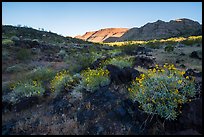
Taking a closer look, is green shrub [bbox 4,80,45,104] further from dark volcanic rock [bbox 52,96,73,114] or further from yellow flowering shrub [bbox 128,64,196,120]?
yellow flowering shrub [bbox 128,64,196,120]

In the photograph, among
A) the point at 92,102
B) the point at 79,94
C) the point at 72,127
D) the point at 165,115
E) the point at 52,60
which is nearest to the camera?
the point at 165,115

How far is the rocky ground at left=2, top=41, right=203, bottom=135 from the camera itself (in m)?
6.21

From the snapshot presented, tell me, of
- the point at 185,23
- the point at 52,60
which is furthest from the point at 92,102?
the point at 185,23

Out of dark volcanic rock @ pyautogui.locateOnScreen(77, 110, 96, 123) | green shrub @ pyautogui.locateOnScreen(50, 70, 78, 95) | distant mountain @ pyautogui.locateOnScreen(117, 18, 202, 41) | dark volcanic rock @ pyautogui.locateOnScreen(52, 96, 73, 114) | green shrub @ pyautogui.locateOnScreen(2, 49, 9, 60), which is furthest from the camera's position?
distant mountain @ pyautogui.locateOnScreen(117, 18, 202, 41)

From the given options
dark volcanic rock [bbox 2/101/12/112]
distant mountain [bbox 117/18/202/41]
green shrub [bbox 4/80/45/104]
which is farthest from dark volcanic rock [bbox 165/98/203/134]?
distant mountain [bbox 117/18/202/41]

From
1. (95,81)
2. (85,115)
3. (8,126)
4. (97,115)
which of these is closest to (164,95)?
(97,115)

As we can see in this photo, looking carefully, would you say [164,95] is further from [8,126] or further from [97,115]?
[8,126]

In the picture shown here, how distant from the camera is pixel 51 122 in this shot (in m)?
7.35

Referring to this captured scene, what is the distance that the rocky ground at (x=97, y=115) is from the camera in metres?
6.21

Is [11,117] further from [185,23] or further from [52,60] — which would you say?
[185,23]

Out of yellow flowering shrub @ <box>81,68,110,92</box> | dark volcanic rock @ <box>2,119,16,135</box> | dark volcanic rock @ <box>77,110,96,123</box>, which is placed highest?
yellow flowering shrub @ <box>81,68,110,92</box>

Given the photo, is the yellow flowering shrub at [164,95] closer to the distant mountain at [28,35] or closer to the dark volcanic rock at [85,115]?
the dark volcanic rock at [85,115]

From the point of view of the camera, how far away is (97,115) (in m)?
7.26

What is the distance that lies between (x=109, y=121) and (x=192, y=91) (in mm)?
2270
